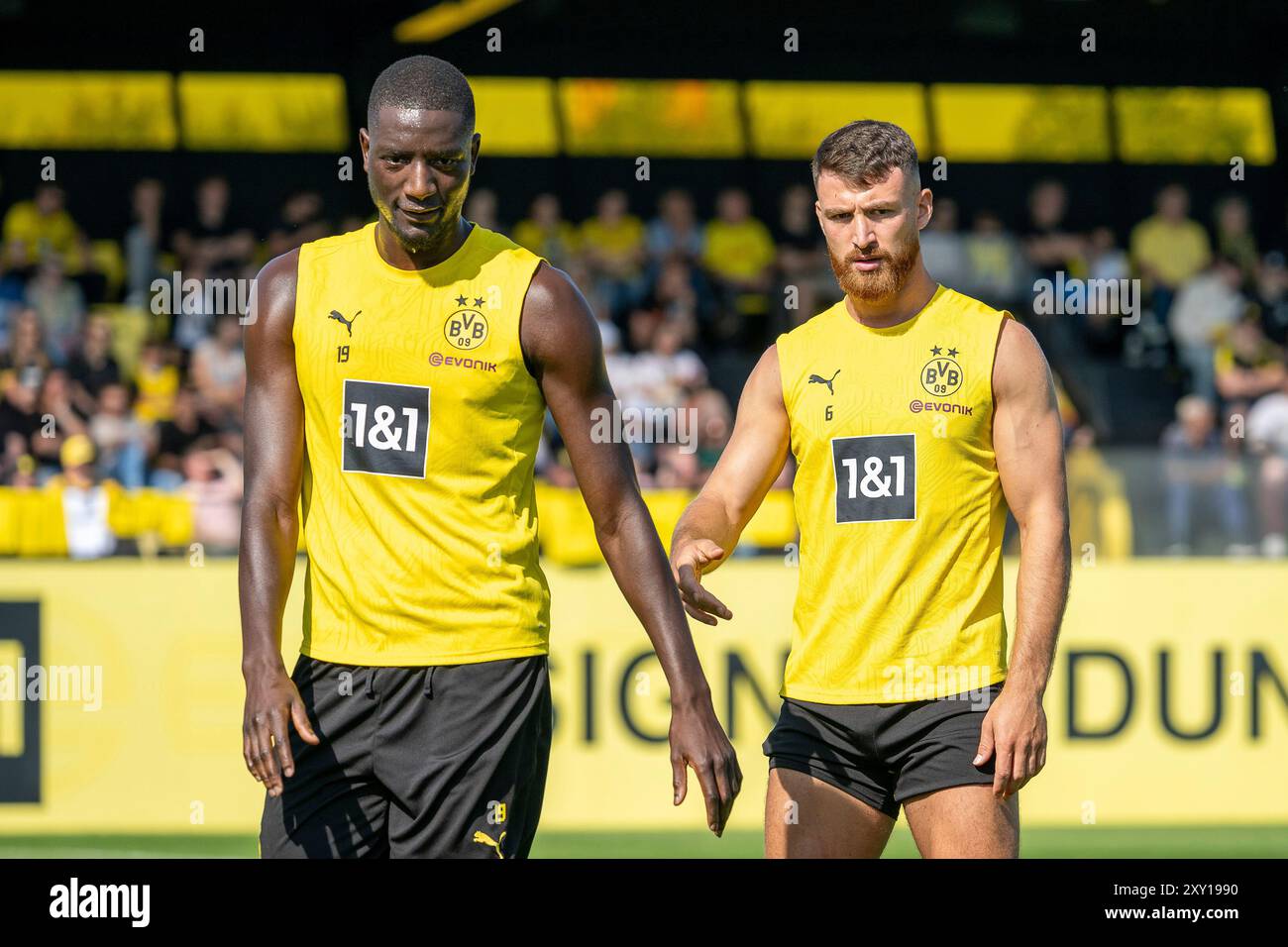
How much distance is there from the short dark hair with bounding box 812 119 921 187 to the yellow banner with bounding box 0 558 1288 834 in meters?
5.03

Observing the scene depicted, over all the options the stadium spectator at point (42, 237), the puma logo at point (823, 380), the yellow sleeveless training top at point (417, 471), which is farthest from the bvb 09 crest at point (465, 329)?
the stadium spectator at point (42, 237)

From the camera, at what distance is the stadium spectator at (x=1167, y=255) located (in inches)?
587

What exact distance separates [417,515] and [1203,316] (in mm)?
11694

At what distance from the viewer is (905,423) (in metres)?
4.45

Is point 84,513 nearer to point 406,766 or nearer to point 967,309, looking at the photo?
point 406,766

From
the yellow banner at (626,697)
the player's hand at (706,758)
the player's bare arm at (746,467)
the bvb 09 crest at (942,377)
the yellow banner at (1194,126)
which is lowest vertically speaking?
the yellow banner at (626,697)

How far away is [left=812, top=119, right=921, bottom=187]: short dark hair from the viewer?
4.39 m

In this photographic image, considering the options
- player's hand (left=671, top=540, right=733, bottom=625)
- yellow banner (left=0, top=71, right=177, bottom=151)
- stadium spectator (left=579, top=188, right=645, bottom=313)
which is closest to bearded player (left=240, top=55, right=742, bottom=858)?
player's hand (left=671, top=540, right=733, bottom=625)

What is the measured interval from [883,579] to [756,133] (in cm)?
1502

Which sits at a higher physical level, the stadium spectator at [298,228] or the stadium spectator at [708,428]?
the stadium spectator at [298,228]

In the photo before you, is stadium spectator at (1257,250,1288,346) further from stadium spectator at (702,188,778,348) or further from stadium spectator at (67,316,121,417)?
stadium spectator at (67,316,121,417)

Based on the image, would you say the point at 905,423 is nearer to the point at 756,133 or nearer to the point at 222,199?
the point at 222,199

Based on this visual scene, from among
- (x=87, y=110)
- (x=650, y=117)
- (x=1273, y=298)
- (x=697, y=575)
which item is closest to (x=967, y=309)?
(x=697, y=575)

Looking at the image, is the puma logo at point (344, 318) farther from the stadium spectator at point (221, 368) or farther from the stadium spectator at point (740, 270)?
the stadium spectator at point (740, 270)
